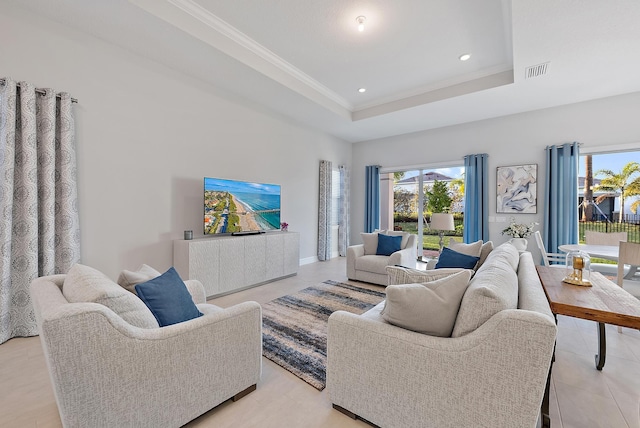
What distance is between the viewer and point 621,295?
1.67 m

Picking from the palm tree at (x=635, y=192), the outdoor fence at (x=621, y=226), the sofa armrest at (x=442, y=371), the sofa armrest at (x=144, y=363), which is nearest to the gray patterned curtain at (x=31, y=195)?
the sofa armrest at (x=144, y=363)

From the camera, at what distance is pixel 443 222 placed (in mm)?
4684

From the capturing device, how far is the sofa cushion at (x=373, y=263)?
4.05 metres

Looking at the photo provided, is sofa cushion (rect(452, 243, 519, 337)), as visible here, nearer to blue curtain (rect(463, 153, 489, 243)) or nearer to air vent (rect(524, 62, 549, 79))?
air vent (rect(524, 62, 549, 79))

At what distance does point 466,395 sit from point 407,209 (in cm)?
551

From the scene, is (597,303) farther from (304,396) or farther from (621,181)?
(621,181)

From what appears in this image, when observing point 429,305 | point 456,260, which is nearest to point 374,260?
point 456,260

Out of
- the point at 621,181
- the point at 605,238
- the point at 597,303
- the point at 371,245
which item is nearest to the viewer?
the point at 597,303

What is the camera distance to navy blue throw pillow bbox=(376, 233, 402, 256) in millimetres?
4363

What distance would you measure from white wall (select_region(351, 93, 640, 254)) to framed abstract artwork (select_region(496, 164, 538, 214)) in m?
0.08

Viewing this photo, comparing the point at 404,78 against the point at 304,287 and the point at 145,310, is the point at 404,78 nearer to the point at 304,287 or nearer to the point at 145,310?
the point at 304,287

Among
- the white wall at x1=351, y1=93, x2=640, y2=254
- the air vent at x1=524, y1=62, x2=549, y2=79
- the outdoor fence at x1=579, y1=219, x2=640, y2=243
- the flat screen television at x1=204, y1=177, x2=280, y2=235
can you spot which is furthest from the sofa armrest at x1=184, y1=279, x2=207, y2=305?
the outdoor fence at x1=579, y1=219, x2=640, y2=243

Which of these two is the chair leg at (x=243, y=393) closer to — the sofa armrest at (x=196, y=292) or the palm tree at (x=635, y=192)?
the sofa armrest at (x=196, y=292)

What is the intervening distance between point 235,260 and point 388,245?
7.70 ft
